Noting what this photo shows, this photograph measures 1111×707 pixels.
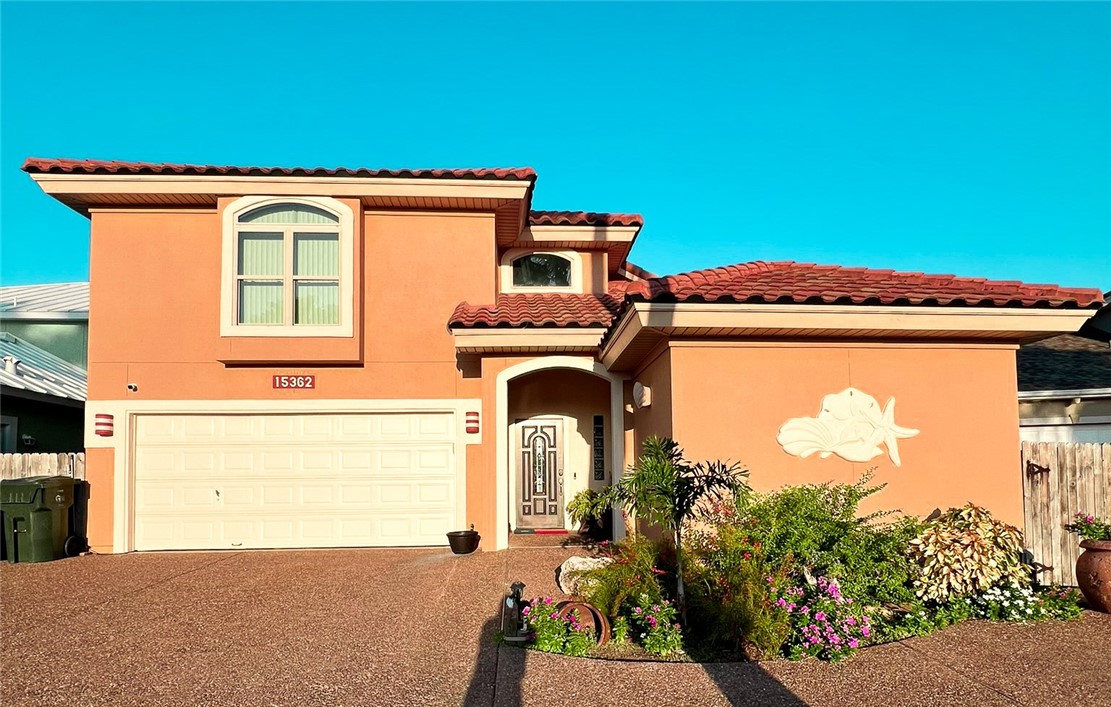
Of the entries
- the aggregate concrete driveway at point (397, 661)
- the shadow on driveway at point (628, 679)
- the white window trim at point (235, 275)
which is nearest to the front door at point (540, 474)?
the white window trim at point (235, 275)

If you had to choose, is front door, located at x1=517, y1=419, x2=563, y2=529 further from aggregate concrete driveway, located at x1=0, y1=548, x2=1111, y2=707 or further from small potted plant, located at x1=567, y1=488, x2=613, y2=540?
aggregate concrete driveway, located at x1=0, y1=548, x2=1111, y2=707

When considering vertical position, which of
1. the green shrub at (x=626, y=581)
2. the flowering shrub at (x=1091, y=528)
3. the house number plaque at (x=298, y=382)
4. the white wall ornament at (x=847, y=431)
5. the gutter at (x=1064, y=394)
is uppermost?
the house number plaque at (x=298, y=382)

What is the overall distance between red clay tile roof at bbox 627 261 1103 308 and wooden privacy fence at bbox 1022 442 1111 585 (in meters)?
1.58

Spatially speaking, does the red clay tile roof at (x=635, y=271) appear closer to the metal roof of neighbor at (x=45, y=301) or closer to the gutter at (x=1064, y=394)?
the gutter at (x=1064, y=394)

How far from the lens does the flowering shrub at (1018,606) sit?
7.00 metres

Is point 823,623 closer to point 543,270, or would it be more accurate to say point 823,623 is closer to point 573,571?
point 573,571

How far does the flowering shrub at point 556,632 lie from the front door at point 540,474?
7.05 meters

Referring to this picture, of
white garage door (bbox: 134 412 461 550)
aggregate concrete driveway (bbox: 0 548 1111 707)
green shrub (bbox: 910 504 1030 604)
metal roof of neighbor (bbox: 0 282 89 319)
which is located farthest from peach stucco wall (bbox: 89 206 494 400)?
metal roof of neighbor (bbox: 0 282 89 319)

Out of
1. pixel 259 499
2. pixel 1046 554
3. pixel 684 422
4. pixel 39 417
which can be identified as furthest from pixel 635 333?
pixel 39 417

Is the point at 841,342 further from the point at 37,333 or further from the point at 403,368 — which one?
the point at 37,333

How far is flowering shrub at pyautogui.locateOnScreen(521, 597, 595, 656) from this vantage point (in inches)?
248

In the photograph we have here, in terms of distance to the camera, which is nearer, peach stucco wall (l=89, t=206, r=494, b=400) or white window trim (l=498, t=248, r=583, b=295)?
peach stucco wall (l=89, t=206, r=494, b=400)

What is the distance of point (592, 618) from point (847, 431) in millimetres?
3677

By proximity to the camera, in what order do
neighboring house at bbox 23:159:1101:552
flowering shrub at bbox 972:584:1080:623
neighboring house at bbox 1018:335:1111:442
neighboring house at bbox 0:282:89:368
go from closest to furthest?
1. flowering shrub at bbox 972:584:1080:623
2. neighboring house at bbox 23:159:1101:552
3. neighboring house at bbox 1018:335:1111:442
4. neighboring house at bbox 0:282:89:368
